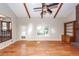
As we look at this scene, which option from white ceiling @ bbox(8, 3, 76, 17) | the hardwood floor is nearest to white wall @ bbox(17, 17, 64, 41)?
white ceiling @ bbox(8, 3, 76, 17)

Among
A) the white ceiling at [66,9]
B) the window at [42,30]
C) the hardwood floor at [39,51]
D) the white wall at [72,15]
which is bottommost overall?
the hardwood floor at [39,51]

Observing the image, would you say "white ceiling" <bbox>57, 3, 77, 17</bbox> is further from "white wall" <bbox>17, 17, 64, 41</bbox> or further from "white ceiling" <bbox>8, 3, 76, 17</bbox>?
"white wall" <bbox>17, 17, 64, 41</bbox>

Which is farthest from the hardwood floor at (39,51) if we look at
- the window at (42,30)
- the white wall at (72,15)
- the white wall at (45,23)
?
the window at (42,30)

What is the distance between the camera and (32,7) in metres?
9.88

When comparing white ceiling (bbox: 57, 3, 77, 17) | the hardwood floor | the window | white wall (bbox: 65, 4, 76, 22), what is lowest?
the hardwood floor

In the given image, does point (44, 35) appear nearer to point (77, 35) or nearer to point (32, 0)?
point (77, 35)

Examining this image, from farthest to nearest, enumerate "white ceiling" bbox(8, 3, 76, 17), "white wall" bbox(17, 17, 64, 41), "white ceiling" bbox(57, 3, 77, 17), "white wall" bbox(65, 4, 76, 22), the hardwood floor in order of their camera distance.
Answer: "white wall" bbox(17, 17, 64, 41), "white wall" bbox(65, 4, 76, 22), "white ceiling" bbox(57, 3, 77, 17), "white ceiling" bbox(8, 3, 76, 17), the hardwood floor

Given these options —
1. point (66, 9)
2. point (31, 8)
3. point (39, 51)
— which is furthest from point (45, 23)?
point (39, 51)

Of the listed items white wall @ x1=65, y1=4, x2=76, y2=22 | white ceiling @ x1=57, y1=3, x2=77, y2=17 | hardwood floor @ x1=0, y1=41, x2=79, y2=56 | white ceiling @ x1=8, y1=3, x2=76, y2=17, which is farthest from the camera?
white wall @ x1=65, y1=4, x2=76, y2=22

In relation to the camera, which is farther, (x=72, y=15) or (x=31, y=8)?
(x=72, y=15)

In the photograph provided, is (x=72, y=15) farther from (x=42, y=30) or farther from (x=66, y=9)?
(x=42, y=30)

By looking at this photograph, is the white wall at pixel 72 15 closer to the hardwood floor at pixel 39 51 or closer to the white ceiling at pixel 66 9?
the white ceiling at pixel 66 9

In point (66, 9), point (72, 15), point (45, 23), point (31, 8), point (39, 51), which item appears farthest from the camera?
point (45, 23)

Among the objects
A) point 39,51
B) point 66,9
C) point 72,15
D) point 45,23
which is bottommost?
point 39,51
